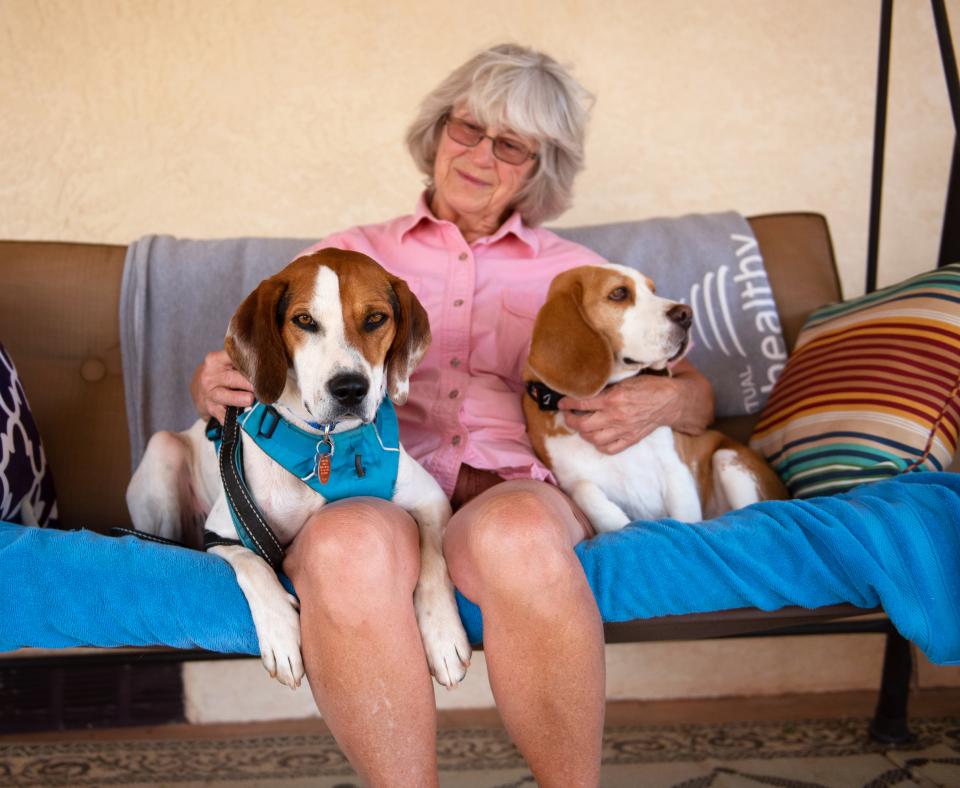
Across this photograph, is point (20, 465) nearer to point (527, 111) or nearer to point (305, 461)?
point (305, 461)

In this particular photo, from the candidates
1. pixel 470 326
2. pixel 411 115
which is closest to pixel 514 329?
pixel 470 326

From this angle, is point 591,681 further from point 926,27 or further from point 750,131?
point 926,27

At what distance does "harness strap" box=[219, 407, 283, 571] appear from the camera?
176 centimetres

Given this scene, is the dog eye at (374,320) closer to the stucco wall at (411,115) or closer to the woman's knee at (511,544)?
the woman's knee at (511,544)

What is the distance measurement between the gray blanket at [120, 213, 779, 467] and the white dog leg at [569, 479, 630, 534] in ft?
2.35

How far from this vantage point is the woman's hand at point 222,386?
191 centimetres

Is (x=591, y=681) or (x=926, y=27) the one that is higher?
(x=926, y=27)

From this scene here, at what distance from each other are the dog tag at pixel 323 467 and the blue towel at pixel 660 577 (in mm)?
235

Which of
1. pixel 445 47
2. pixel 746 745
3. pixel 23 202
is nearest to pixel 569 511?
pixel 746 745

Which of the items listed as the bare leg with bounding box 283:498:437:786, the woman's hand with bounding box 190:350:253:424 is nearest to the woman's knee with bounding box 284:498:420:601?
the bare leg with bounding box 283:498:437:786

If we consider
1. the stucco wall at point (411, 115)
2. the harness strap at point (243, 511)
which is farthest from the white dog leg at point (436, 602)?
the stucco wall at point (411, 115)

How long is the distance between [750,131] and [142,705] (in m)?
2.71

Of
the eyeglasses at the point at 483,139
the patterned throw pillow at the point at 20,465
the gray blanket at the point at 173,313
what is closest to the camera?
the patterned throw pillow at the point at 20,465

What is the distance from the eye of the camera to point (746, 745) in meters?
2.60
